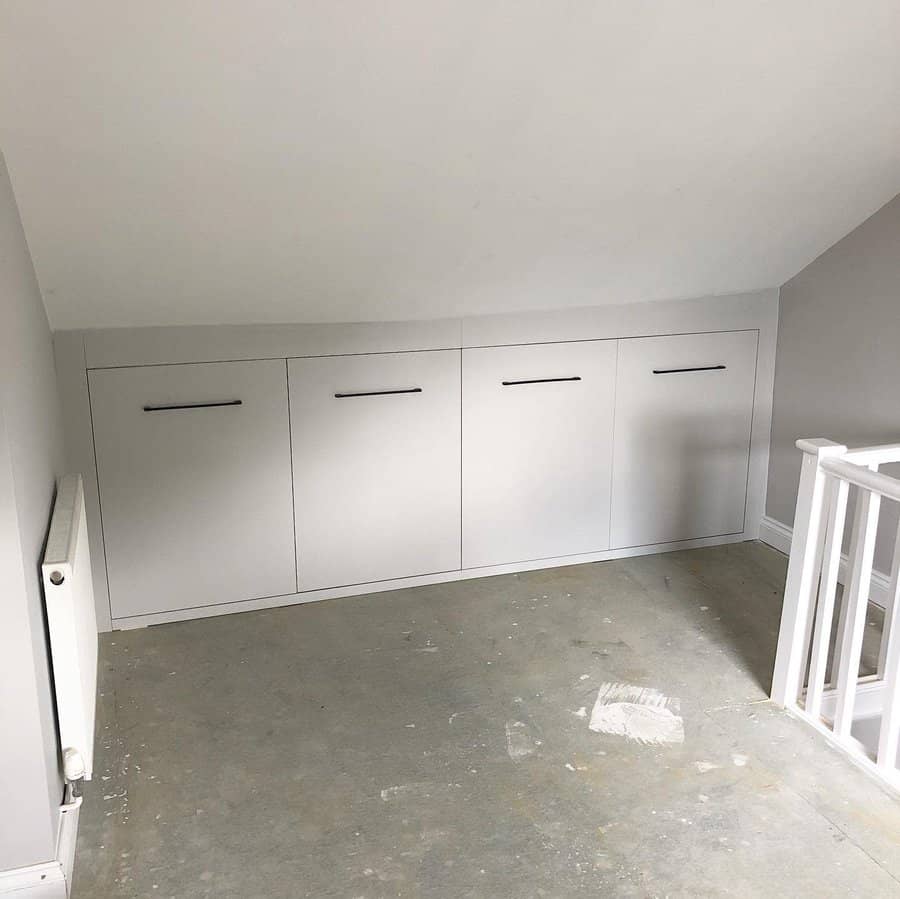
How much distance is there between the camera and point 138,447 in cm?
300

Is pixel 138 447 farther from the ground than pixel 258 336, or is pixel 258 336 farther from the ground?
pixel 258 336

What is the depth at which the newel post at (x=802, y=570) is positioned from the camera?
99.3 inches

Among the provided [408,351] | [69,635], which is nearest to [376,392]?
[408,351]

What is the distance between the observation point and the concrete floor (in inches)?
80.8

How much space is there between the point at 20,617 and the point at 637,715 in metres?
1.65

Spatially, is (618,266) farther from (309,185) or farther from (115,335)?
(115,335)

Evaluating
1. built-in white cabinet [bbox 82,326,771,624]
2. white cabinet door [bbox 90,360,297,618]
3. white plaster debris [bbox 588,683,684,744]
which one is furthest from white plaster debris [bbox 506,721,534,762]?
white cabinet door [bbox 90,360,297,618]

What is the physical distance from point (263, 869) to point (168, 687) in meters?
0.89

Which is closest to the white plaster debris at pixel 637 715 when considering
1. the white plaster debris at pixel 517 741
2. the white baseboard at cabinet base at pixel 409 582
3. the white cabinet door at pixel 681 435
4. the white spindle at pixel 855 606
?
the white plaster debris at pixel 517 741

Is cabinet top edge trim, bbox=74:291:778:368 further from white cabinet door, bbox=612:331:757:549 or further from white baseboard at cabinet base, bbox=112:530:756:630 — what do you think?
white baseboard at cabinet base, bbox=112:530:756:630

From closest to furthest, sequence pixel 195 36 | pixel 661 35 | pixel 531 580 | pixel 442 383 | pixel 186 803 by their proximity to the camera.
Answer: pixel 195 36
pixel 661 35
pixel 186 803
pixel 442 383
pixel 531 580

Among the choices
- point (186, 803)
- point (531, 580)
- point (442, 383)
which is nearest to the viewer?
point (186, 803)

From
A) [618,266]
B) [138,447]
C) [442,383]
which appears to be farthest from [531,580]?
[138,447]

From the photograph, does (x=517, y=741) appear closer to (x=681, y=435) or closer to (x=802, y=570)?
(x=802, y=570)
